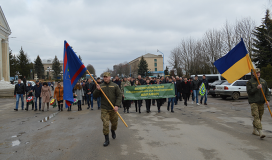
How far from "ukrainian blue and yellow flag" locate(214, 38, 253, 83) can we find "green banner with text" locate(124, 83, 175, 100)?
3897 mm

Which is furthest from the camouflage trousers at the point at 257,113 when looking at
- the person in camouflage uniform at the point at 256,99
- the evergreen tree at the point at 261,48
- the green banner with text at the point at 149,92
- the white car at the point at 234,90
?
the evergreen tree at the point at 261,48

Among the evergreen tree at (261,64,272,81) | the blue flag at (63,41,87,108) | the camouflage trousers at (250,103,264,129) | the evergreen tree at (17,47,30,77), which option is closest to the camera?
the camouflage trousers at (250,103,264,129)

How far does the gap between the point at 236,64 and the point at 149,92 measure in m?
5.22

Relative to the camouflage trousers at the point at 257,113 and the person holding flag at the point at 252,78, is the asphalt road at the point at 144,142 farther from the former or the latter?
the person holding flag at the point at 252,78

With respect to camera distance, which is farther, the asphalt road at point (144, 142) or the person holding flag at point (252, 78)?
the person holding flag at point (252, 78)

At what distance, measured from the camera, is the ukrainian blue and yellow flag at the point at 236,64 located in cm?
750

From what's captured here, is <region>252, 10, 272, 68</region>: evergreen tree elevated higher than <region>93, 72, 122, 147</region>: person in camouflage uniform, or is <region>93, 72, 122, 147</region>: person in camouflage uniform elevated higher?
<region>252, 10, 272, 68</region>: evergreen tree

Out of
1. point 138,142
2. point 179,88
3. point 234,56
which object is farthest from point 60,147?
point 179,88

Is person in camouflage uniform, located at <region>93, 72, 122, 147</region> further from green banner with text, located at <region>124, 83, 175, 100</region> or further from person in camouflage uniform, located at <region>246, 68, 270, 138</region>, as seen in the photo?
green banner with text, located at <region>124, 83, 175, 100</region>

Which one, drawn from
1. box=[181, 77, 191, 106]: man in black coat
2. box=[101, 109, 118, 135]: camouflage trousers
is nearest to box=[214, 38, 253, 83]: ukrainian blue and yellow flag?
box=[101, 109, 118, 135]: camouflage trousers

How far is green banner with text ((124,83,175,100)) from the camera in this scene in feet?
38.7

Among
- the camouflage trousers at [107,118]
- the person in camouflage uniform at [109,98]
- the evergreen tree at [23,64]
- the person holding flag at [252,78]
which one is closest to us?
the camouflage trousers at [107,118]

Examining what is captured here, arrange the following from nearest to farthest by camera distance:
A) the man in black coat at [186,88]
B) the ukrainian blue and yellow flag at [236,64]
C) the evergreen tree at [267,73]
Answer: the ukrainian blue and yellow flag at [236,64] < the man in black coat at [186,88] < the evergreen tree at [267,73]

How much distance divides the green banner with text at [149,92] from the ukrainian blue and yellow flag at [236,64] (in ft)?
12.8
